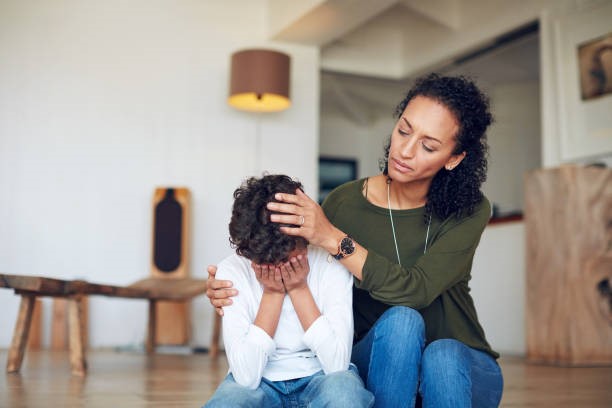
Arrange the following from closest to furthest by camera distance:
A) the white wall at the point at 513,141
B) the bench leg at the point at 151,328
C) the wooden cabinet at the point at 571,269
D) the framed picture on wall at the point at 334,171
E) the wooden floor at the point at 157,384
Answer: the wooden floor at the point at 157,384 < the wooden cabinet at the point at 571,269 < the bench leg at the point at 151,328 < the white wall at the point at 513,141 < the framed picture on wall at the point at 334,171

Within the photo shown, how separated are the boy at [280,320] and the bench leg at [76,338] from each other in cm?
184

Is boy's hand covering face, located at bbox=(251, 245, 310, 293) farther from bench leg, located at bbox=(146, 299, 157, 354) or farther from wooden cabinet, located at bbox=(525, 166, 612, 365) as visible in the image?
bench leg, located at bbox=(146, 299, 157, 354)

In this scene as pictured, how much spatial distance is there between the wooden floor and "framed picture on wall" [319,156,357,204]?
14.7ft

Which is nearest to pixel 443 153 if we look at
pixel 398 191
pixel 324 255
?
pixel 398 191

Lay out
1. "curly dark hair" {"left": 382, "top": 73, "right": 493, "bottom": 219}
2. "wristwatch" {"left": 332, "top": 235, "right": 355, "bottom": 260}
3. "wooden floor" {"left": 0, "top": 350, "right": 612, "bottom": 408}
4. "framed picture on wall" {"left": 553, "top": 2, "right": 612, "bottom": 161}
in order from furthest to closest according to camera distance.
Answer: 1. "framed picture on wall" {"left": 553, "top": 2, "right": 612, "bottom": 161}
2. "wooden floor" {"left": 0, "top": 350, "right": 612, "bottom": 408}
3. "curly dark hair" {"left": 382, "top": 73, "right": 493, "bottom": 219}
4. "wristwatch" {"left": 332, "top": 235, "right": 355, "bottom": 260}

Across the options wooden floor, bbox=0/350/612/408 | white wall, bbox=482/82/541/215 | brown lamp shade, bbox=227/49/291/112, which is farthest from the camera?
white wall, bbox=482/82/541/215

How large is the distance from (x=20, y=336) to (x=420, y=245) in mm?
2268

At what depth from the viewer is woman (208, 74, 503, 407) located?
142cm

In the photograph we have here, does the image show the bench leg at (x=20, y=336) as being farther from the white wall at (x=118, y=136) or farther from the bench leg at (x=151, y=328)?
the white wall at (x=118, y=136)

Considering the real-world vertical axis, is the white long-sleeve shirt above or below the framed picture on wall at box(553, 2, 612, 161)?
below

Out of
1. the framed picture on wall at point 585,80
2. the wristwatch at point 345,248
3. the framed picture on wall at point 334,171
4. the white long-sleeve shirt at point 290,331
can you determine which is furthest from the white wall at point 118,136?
the wristwatch at point 345,248

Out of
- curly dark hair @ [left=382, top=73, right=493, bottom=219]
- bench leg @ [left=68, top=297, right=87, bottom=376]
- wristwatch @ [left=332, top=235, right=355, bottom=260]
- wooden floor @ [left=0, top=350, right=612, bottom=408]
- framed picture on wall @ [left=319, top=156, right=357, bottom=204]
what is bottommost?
wooden floor @ [left=0, top=350, right=612, bottom=408]

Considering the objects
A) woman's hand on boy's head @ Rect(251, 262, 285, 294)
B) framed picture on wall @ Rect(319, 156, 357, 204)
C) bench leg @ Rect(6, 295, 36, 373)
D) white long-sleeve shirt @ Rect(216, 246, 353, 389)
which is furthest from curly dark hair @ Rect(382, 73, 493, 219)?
framed picture on wall @ Rect(319, 156, 357, 204)

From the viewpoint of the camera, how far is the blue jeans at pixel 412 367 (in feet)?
4.57
